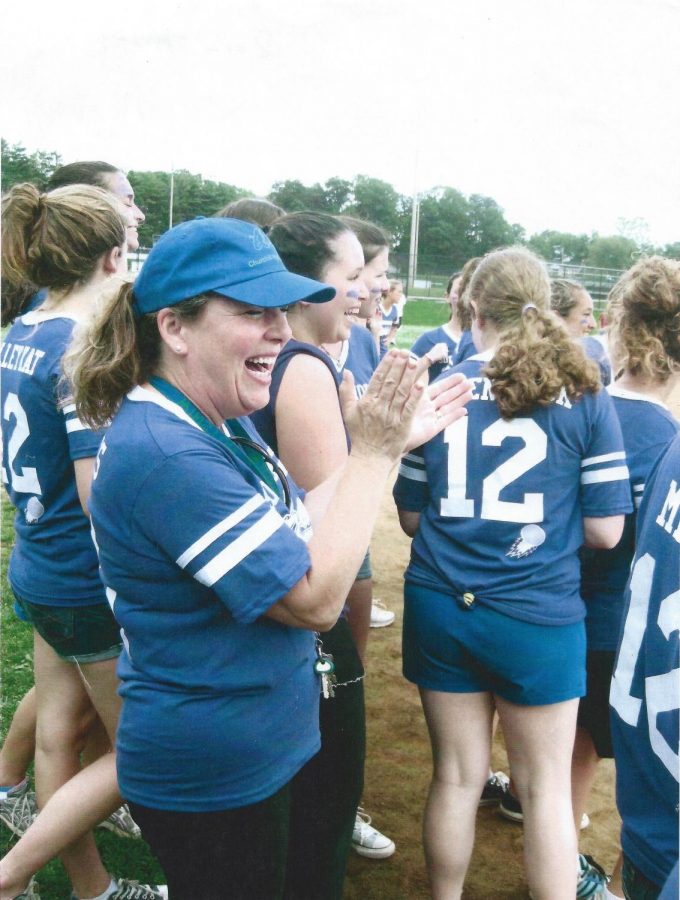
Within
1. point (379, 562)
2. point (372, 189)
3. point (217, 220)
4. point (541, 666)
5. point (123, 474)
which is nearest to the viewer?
point (123, 474)

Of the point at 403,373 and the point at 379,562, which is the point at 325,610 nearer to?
the point at 403,373

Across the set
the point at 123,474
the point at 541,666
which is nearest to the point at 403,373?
the point at 123,474

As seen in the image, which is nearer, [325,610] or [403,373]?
[325,610]

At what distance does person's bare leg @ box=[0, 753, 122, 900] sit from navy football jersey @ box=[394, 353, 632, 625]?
1.21 m

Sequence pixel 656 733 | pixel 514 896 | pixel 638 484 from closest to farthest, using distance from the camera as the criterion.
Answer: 1. pixel 656 733
2. pixel 638 484
3. pixel 514 896

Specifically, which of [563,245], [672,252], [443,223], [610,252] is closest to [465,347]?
[672,252]

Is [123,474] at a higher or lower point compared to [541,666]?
higher

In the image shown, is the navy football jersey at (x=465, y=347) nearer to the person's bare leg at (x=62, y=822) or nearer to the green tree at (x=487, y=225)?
the person's bare leg at (x=62, y=822)

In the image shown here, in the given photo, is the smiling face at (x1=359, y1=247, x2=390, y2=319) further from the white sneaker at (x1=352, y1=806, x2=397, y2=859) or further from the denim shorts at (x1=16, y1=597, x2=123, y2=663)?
the white sneaker at (x1=352, y1=806, x2=397, y2=859)

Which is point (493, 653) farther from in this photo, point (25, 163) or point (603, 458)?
point (25, 163)

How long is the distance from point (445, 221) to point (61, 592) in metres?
55.8

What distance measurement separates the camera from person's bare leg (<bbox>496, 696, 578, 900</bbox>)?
2.55 m

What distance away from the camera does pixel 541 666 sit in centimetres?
251

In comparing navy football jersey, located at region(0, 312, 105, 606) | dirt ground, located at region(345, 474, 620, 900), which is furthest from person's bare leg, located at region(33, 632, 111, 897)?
dirt ground, located at region(345, 474, 620, 900)
